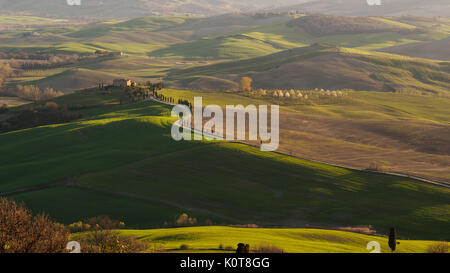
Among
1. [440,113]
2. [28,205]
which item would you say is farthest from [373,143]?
[28,205]

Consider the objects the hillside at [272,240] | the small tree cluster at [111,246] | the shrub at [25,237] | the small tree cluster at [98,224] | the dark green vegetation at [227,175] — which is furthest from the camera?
the dark green vegetation at [227,175]

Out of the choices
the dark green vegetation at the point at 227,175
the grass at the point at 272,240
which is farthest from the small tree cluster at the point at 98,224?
the grass at the point at 272,240

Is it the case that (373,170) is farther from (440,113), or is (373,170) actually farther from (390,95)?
(390,95)

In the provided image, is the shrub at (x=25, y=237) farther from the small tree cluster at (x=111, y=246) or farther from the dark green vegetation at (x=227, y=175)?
the dark green vegetation at (x=227, y=175)

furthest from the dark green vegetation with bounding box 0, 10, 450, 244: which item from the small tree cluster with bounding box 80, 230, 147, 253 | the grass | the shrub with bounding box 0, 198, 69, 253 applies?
the shrub with bounding box 0, 198, 69, 253

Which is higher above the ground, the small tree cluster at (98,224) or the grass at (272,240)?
the grass at (272,240)

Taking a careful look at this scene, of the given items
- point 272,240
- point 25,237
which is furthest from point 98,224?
point 25,237
